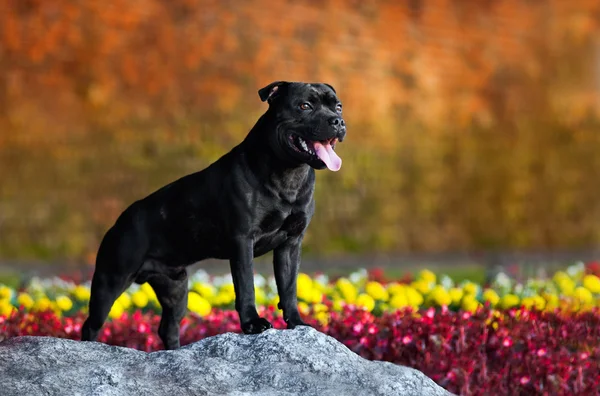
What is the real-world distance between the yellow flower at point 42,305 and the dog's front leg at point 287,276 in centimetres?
208

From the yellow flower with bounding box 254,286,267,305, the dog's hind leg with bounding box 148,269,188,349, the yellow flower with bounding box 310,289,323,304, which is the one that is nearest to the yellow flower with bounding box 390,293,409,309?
the yellow flower with bounding box 310,289,323,304

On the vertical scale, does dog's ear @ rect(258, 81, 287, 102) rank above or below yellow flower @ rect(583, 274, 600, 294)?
below

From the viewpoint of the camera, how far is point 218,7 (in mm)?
8453

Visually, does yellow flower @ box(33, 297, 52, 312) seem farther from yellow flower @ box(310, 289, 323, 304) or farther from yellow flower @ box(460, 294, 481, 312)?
yellow flower @ box(460, 294, 481, 312)

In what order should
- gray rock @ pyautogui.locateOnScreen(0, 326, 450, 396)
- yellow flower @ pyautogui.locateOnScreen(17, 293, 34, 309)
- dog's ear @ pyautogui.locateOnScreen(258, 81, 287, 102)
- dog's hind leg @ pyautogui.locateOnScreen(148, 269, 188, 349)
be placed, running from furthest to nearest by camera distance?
1. yellow flower @ pyautogui.locateOnScreen(17, 293, 34, 309)
2. dog's hind leg @ pyautogui.locateOnScreen(148, 269, 188, 349)
3. dog's ear @ pyautogui.locateOnScreen(258, 81, 287, 102)
4. gray rock @ pyautogui.locateOnScreen(0, 326, 450, 396)

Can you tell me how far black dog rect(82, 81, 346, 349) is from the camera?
3.53 meters

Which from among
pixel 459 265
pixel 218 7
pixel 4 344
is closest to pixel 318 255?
pixel 459 265

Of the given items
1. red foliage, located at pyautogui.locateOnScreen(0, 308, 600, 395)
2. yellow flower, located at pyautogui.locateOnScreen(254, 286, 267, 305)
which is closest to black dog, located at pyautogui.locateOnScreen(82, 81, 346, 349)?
red foliage, located at pyautogui.locateOnScreen(0, 308, 600, 395)

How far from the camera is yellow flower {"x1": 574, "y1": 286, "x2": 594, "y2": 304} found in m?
5.69

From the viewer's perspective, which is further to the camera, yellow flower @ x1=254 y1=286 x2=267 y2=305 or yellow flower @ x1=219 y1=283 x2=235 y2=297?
yellow flower @ x1=219 y1=283 x2=235 y2=297

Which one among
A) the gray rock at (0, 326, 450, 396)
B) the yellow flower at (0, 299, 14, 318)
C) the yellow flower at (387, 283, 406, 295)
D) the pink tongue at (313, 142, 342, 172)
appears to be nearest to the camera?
the gray rock at (0, 326, 450, 396)

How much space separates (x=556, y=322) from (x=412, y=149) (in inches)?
160

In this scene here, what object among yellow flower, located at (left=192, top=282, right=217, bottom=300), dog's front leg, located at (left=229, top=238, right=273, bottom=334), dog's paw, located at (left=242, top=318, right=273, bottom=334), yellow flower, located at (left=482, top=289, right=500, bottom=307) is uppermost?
yellow flower, located at (left=192, top=282, right=217, bottom=300)

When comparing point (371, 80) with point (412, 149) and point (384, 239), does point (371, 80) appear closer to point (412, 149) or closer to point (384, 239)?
point (412, 149)
